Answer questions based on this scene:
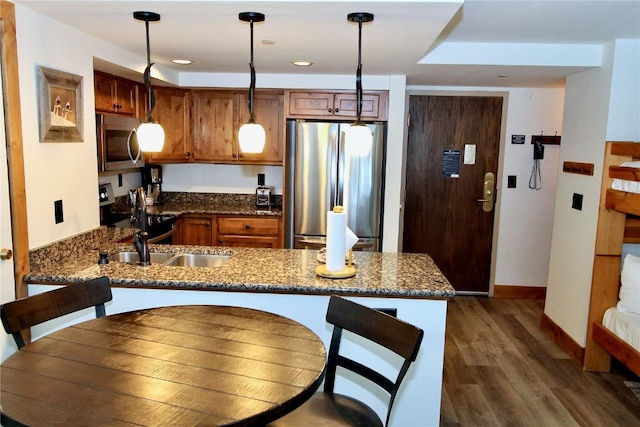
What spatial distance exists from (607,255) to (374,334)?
7.63ft

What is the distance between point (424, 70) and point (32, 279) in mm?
3011

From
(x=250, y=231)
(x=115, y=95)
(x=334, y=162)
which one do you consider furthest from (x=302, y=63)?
(x=250, y=231)

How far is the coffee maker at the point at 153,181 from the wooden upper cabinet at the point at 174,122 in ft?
1.46

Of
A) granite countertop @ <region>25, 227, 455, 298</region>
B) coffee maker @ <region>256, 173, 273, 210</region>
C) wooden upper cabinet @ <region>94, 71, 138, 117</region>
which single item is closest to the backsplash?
coffee maker @ <region>256, 173, 273, 210</region>

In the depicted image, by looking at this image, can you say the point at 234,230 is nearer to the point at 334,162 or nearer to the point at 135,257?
the point at 334,162

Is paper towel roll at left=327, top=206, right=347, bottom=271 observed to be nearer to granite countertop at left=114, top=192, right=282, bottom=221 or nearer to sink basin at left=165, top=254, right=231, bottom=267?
sink basin at left=165, top=254, right=231, bottom=267

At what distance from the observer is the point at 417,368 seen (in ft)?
7.98

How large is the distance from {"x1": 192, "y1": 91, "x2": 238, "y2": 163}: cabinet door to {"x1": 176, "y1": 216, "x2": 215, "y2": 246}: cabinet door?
591 mm

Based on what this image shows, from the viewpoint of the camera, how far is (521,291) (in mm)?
5141

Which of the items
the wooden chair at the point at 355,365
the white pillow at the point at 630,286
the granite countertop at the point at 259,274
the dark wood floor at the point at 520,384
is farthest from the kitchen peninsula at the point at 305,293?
the white pillow at the point at 630,286

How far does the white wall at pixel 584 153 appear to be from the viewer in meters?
3.29

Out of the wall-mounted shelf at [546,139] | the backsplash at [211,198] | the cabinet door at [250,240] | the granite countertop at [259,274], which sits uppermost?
the wall-mounted shelf at [546,139]

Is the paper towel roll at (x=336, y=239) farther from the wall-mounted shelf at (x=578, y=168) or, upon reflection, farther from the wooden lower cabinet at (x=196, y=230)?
the wooden lower cabinet at (x=196, y=230)

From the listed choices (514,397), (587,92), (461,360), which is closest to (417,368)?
(514,397)
